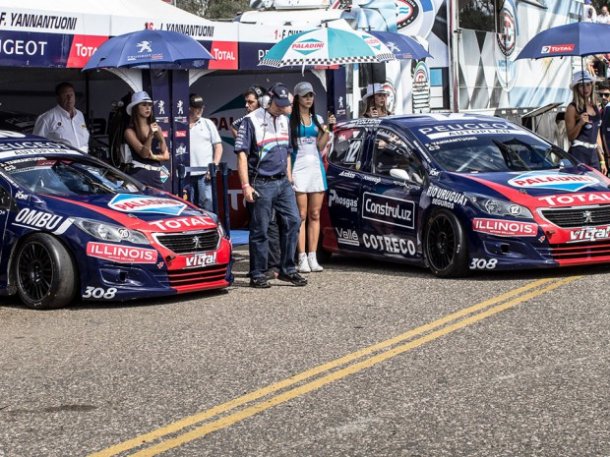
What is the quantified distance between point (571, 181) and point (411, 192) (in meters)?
1.48

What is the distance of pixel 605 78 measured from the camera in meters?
25.4

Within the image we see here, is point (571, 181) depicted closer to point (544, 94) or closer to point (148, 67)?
point (148, 67)

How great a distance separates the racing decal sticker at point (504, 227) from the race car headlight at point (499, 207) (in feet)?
0.23

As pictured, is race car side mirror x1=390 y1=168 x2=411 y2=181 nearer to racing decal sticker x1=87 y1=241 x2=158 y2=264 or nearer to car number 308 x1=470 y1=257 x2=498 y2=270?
car number 308 x1=470 y1=257 x2=498 y2=270

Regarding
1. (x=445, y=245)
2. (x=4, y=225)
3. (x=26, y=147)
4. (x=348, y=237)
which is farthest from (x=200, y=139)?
(x=4, y=225)

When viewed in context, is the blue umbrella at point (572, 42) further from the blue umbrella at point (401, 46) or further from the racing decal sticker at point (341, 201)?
the racing decal sticker at point (341, 201)

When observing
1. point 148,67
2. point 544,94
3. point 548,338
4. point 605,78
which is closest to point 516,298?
point 548,338

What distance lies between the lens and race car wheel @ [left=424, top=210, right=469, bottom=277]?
35.8 ft

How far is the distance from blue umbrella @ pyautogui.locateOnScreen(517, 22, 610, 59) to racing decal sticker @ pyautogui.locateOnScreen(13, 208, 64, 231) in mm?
8075

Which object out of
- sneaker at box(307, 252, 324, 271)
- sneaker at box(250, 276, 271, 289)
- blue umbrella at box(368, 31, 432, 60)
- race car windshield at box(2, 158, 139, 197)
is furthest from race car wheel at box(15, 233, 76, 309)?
blue umbrella at box(368, 31, 432, 60)

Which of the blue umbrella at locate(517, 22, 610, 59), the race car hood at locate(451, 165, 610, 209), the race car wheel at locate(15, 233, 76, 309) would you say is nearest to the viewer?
the race car wheel at locate(15, 233, 76, 309)

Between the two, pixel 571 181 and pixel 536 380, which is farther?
pixel 571 181

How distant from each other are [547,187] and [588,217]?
18.6 inches

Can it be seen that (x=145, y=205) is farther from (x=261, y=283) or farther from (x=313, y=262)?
(x=313, y=262)
